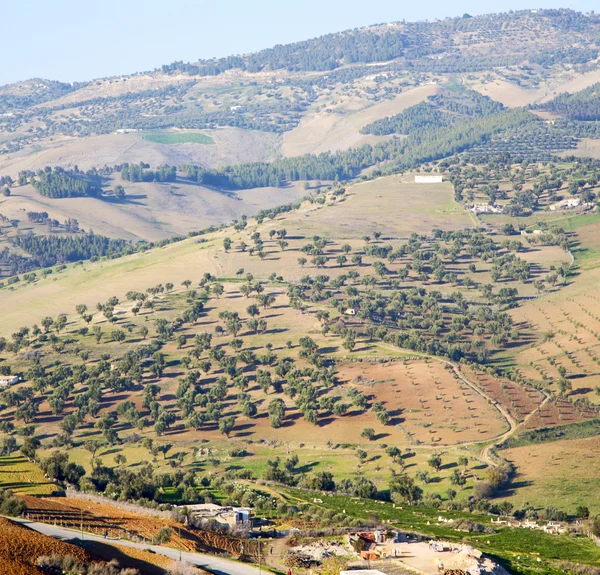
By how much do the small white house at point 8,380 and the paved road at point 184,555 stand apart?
277ft

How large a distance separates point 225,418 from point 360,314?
48481 mm

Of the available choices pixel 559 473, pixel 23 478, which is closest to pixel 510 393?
pixel 559 473

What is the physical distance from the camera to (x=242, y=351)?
151125mm

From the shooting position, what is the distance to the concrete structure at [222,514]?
214 ft

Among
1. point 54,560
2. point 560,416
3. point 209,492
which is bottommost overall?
point 560,416

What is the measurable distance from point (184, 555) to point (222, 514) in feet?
38.1

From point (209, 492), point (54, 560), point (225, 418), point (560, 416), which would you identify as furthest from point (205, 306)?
point (54, 560)

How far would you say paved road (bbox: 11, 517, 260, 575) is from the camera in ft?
175

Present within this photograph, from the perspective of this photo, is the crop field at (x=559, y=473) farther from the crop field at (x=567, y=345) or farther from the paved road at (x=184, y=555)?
the paved road at (x=184, y=555)

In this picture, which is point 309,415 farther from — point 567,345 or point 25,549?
point 25,549

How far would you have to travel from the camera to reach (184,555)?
55.8 metres

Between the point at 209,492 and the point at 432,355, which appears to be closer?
the point at 209,492

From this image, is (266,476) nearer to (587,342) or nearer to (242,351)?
(242,351)

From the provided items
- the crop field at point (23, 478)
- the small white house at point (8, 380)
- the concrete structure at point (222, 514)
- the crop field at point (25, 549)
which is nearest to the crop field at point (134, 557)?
the crop field at point (25, 549)
